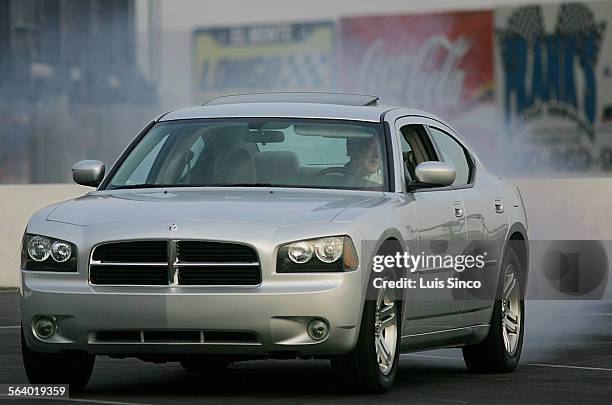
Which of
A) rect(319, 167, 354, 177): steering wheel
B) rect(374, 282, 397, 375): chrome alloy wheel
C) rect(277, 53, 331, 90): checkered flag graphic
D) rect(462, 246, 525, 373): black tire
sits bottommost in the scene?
rect(277, 53, 331, 90): checkered flag graphic

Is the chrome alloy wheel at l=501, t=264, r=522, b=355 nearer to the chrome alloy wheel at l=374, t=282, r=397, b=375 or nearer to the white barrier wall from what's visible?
the chrome alloy wheel at l=374, t=282, r=397, b=375

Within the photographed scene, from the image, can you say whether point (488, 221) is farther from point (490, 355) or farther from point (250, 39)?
point (250, 39)

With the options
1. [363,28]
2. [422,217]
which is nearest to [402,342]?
[422,217]

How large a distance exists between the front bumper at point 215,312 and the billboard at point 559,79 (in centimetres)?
9209

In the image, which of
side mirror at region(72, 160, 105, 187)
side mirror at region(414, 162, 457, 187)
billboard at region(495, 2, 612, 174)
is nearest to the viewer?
side mirror at region(414, 162, 457, 187)

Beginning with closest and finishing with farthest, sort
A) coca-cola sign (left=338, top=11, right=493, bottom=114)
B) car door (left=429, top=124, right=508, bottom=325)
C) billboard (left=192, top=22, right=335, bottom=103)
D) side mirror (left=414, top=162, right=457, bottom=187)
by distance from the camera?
side mirror (left=414, top=162, right=457, bottom=187), car door (left=429, top=124, right=508, bottom=325), coca-cola sign (left=338, top=11, right=493, bottom=114), billboard (left=192, top=22, right=335, bottom=103)

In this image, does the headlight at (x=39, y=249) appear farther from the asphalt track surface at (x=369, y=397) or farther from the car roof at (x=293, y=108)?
the car roof at (x=293, y=108)

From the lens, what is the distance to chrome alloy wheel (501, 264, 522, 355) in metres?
12.3

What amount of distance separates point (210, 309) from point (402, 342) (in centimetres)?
141

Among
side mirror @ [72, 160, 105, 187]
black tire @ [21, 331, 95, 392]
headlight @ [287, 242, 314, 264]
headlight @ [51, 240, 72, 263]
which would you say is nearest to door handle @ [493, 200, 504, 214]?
side mirror @ [72, 160, 105, 187]

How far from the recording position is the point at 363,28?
108562 mm

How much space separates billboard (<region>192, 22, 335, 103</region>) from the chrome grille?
9878 cm

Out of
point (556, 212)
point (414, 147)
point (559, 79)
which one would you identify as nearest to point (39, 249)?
point (414, 147)

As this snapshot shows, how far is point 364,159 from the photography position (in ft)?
36.4
